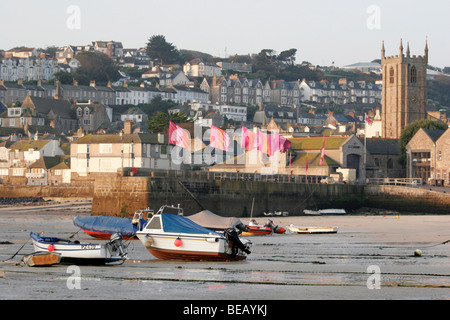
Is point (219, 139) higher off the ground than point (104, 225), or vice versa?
point (219, 139)

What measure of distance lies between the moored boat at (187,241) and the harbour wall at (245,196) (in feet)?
100

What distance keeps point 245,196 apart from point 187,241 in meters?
37.6

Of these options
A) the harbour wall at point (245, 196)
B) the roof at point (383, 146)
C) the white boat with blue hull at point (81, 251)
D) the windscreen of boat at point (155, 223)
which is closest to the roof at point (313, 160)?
the harbour wall at point (245, 196)

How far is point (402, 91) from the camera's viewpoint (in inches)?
5251

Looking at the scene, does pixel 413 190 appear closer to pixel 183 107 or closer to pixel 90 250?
pixel 90 250

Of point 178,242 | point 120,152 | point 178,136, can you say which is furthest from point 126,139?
point 178,242

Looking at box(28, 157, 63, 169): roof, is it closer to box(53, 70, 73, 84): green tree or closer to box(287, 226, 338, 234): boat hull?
box(287, 226, 338, 234): boat hull

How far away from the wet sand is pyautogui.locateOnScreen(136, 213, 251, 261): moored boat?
1.32 feet

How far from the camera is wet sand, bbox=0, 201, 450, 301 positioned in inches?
835

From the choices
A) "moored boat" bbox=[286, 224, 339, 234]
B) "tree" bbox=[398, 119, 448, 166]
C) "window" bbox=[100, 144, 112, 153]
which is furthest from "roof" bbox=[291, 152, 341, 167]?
"moored boat" bbox=[286, 224, 339, 234]

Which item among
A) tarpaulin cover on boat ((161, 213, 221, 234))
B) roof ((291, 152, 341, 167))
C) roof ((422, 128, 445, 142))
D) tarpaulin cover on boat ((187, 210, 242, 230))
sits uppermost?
roof ((422, 128, 445, 142))

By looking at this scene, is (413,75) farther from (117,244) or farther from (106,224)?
(117,244)
